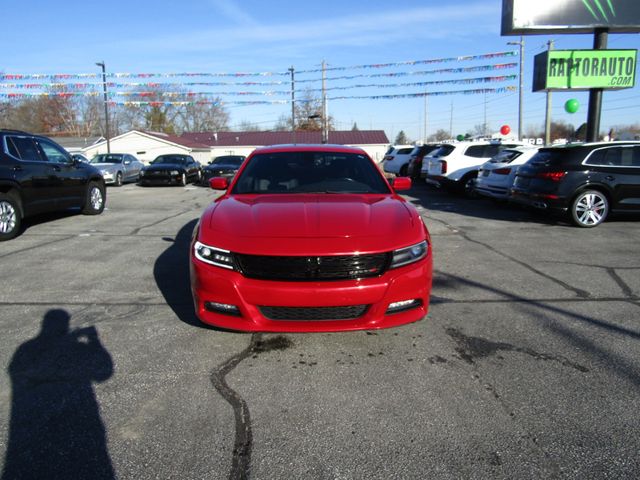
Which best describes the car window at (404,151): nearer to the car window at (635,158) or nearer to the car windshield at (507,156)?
the car windshield at (507,156)

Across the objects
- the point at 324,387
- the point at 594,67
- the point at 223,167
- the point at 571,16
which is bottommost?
the point at 324,387

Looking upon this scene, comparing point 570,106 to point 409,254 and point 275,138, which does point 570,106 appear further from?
point 275,138

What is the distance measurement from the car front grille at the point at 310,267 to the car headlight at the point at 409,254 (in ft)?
0.44

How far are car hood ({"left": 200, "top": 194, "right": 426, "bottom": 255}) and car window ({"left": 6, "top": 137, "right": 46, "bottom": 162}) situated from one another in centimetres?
580

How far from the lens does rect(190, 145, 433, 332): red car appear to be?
10.2 feet

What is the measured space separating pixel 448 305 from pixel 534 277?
1.63 m

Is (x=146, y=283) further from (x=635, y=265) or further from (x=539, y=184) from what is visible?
(x=539, y=184)

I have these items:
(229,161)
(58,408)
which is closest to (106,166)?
(229,161)

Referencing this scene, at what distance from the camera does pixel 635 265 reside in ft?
19.7

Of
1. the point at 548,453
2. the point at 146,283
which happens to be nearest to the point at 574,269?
the point at 548,453

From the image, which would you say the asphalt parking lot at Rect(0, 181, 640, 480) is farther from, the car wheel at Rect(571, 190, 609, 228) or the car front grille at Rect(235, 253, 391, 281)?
the car wheel at Rect(571, 190, 609, 228)

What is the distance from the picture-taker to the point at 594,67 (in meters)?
13.9

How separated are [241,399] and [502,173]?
33.0 ft

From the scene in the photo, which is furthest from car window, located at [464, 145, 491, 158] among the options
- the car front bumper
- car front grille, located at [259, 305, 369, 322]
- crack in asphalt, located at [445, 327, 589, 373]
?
car front grille, located at [259, 305, 369, 322]
